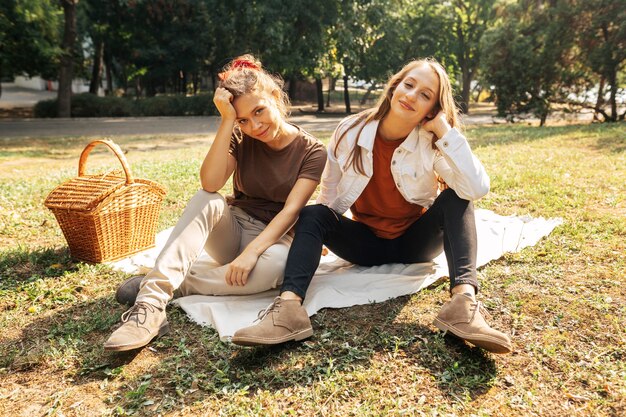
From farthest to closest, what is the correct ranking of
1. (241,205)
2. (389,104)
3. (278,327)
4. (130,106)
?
(130,106), (241,205), (389,104), (278,327)

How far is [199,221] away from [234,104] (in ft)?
2.35

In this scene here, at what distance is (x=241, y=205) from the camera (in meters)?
3.31

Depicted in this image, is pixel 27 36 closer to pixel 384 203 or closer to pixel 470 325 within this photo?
pixel 384 203

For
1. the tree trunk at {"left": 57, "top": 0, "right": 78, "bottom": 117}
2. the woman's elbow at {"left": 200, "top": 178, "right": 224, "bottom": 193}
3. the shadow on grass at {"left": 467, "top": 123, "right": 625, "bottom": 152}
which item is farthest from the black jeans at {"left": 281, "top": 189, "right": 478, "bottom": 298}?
the tree trunk at {"left": 57, "top": 0, "right": 78, "bottom": 117}

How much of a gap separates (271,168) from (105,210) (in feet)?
4.28

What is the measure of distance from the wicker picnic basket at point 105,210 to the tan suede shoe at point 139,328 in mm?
1128

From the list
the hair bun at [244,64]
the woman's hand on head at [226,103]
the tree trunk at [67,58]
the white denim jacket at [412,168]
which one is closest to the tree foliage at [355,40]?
the tree trunk at [67,58]

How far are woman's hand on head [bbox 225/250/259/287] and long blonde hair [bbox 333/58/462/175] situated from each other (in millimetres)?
816

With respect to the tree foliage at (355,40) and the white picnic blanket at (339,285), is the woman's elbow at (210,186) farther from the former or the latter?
the tree foliage at (355,40)

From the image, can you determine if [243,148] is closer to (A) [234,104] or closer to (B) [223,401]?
(A) [234,104]

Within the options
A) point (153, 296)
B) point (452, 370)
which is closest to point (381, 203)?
point (452, 370)

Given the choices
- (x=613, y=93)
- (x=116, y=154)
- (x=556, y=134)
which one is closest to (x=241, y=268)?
(x=116, y=154)

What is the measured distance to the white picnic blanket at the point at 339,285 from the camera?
286cm

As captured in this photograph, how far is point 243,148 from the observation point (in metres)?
3.19
